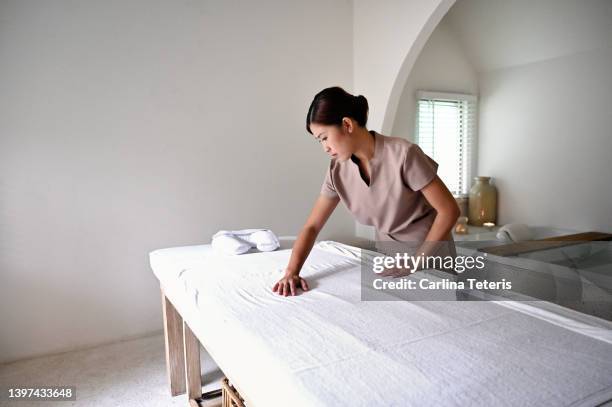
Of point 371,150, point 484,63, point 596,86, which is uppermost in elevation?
point 484,63

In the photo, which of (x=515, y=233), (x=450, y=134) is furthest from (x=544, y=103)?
(x=515, y=233)

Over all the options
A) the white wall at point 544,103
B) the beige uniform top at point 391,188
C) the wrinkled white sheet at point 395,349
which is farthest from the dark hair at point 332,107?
the white wall at point 544,103

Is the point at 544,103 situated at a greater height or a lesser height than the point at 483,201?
greater

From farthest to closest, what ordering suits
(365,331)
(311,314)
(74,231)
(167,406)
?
(74,231)
(167,406)
(311,314)
(365,331)

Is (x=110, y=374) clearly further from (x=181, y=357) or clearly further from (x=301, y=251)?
(x=301, y=251)

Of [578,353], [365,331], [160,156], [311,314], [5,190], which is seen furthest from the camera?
[160,156]

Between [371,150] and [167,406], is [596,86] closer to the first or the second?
[371,150]

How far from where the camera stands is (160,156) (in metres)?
2.66

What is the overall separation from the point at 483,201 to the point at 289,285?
9.29 ft

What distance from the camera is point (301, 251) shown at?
1.49m

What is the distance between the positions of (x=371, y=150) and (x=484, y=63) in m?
2.75

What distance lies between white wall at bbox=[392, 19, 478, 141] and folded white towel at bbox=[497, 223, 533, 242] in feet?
3.27

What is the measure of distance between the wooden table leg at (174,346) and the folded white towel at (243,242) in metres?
0.33

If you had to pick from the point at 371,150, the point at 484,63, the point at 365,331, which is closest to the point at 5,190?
the point at 371,150
